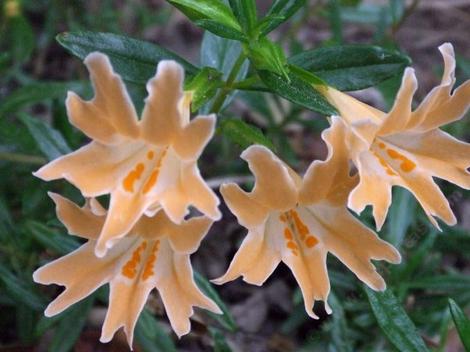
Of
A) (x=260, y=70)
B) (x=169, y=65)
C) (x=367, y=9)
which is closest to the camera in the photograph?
(x=169, y=65)

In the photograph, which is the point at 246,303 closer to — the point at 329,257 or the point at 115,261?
the point at 329,257

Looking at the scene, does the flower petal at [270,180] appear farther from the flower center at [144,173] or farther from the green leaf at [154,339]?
the green leaf at [154,339]

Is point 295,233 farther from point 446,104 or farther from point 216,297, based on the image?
point 216,297

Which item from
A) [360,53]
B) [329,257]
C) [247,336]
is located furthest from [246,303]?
[360,53]

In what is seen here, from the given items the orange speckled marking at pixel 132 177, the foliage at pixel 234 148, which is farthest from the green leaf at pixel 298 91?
the orange speckled marking at pixel 132 177

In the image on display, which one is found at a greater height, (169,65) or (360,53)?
(169,65)

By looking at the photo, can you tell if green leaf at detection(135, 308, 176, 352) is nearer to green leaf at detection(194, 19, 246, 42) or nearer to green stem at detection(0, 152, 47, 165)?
green stem at detection(0, 152, 47, 165)
